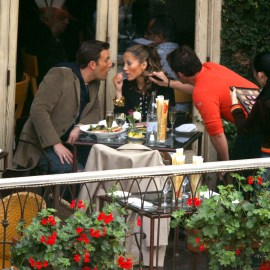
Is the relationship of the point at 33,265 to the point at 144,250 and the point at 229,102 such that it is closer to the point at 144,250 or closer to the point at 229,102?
the point at 144,250

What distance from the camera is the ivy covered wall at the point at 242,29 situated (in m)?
10.3

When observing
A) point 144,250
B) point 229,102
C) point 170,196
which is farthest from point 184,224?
point 229,102

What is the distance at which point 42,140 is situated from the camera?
9.43 m

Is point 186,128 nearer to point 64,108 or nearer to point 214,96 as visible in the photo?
point 214,96

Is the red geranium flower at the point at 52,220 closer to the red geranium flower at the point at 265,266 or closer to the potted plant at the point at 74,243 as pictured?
the potted plant at the point at 74,243

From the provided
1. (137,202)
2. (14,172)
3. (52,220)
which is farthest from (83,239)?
(14,172)

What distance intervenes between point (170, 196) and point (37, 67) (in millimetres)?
2915

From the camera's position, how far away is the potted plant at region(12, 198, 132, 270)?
6.50m

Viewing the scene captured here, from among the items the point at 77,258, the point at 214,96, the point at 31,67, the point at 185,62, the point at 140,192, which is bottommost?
the point at 77,258

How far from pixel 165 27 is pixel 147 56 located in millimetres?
467

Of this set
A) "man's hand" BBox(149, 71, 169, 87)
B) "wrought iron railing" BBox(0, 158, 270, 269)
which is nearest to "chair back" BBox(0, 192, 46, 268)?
"wrought iron railing" BBox(0, 158, 270, 269)

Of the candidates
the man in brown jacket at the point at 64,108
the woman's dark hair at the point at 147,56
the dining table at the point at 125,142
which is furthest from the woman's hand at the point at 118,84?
the dining table at the point at 125,142

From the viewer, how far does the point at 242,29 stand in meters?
10.3

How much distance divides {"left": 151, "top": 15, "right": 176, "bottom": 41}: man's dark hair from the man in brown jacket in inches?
25.3
